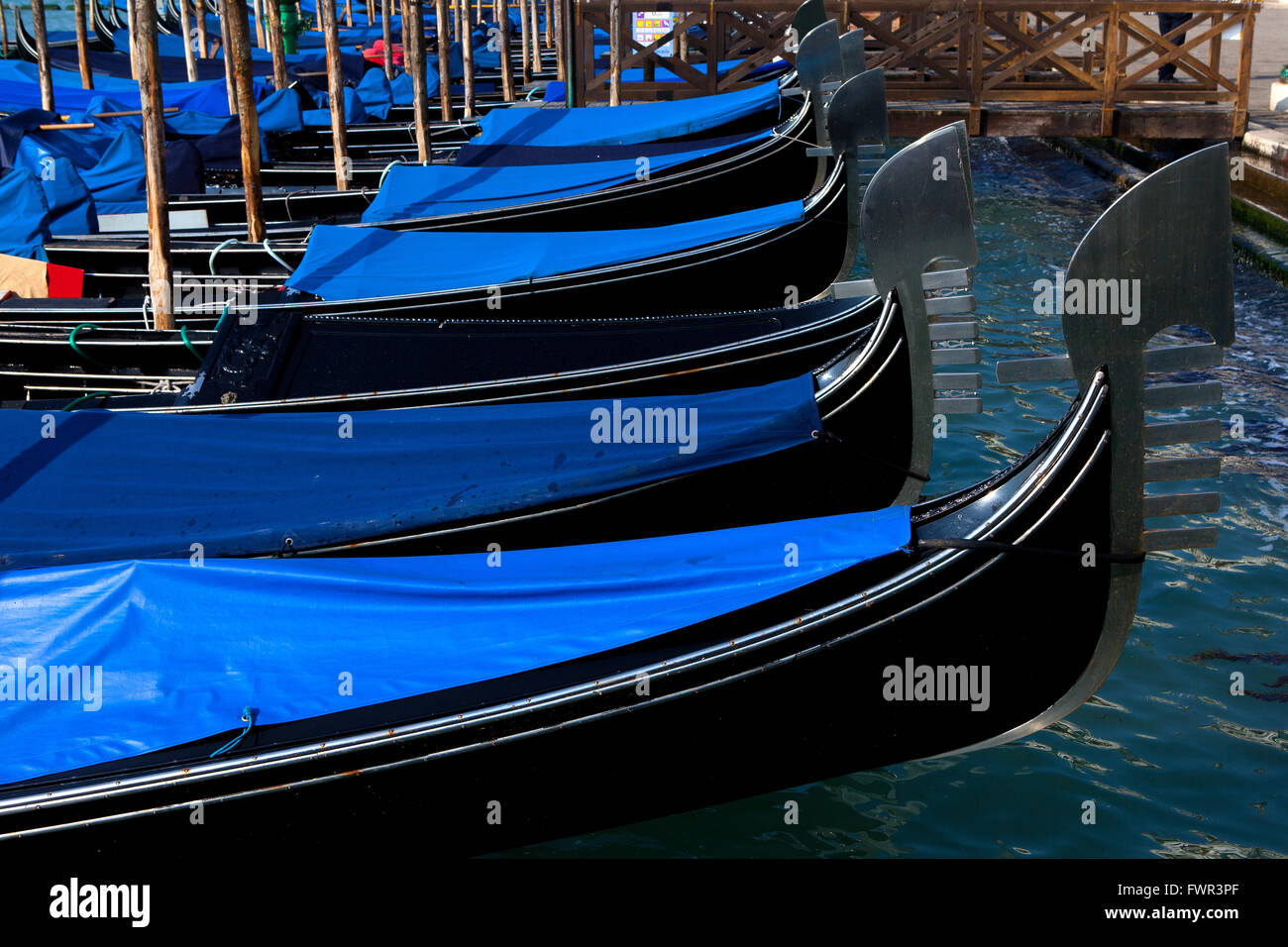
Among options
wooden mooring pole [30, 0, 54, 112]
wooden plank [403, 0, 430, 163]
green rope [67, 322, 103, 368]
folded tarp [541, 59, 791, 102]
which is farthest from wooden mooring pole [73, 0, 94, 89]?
green rope [67, 322, 103, 368]

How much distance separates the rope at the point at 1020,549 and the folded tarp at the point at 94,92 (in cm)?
930

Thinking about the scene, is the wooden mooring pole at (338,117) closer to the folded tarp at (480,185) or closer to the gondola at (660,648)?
the folded tarp at (480,185)

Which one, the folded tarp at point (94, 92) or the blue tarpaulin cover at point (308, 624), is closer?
the blue tarpaulin cover at point (308, 624)

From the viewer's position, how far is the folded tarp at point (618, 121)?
8.62 meters

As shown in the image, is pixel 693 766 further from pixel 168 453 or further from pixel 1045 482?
pixel 168 453

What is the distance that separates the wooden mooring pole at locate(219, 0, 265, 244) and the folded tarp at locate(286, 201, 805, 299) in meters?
0.79

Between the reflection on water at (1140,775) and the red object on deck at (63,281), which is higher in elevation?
the red object on deck at (63,281)

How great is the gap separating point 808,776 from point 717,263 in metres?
3.29

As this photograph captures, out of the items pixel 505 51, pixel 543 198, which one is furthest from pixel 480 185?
pixel 505 51

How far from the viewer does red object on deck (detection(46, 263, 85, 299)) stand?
20.5ft

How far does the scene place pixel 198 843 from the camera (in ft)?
9.64

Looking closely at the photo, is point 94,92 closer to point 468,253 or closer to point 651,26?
point 651,26

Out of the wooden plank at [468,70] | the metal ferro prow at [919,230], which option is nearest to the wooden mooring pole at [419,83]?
the wooden plank at [468,70]
